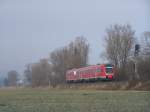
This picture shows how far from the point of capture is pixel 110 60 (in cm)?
8206

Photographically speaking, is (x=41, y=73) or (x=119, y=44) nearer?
(x=119, y=44)

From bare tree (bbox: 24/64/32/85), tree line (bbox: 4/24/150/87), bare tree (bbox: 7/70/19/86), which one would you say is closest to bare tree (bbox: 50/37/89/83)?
tree line (bbox: 4/24/150/87)

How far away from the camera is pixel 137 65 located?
6022cm

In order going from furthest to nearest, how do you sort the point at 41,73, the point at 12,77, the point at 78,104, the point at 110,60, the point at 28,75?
the point at 12,77, the point at 28,75, the point at 41,73, the point at 110,60, the point at 78,104

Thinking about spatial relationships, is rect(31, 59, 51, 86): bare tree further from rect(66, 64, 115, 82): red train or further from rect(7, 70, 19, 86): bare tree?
rect(66, 64, 115, 82): red train

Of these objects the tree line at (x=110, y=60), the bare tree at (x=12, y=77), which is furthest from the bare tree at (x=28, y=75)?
the bare tree at (x=12, y=77)

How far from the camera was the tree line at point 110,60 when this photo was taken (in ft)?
202

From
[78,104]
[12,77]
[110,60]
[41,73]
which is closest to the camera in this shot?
[78,104]

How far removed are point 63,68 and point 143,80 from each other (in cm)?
5664

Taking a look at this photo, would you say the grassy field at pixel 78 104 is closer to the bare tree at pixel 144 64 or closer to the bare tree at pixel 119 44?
the bare tree at pixel 144 64

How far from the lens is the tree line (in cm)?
6153

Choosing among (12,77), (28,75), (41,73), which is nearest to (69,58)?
(41,73)

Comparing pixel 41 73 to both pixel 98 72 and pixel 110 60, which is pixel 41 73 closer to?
pixel 110 60

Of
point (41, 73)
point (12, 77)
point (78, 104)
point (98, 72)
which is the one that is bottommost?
point (78, 104)
